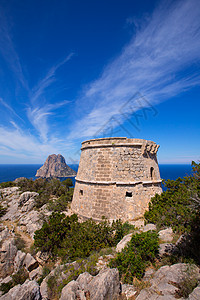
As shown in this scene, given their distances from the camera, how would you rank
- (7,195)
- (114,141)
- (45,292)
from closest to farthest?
(45,292) → (114,141) → (7,195)

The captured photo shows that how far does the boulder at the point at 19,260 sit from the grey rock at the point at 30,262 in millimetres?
269

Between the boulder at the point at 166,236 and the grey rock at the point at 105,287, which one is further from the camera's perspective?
the boulder at the point at 166,236

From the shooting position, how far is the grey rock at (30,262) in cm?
971

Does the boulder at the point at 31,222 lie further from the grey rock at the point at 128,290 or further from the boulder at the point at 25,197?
the grey rock at the point at 128,290

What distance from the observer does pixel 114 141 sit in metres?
12.2

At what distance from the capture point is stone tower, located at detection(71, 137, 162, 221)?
11.3m

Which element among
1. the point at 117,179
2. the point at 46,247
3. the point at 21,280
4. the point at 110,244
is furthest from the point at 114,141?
the point at 21,280

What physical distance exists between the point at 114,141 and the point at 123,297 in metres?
9.35

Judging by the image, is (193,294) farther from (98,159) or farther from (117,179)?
(98,159)

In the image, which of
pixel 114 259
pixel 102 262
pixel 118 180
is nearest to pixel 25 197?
pixel 118 180

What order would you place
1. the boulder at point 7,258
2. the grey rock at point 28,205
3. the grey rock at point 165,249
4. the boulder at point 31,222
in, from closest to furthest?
the grey rock at point 165,249 < the boulder at point 7,258 < the boulder at point 31,222 < the grey rock at point 28,205

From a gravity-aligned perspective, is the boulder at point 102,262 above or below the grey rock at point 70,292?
above

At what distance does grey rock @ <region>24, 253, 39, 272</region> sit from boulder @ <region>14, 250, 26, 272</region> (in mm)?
269

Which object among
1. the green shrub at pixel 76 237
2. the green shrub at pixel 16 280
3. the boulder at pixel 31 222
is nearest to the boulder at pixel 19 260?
the green shrub at pixel 16 280
